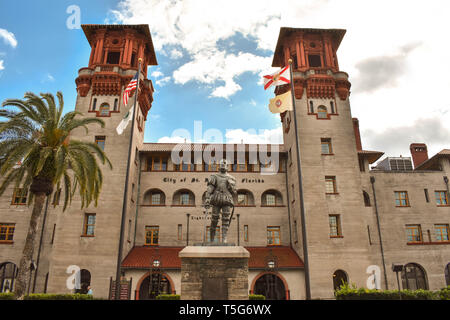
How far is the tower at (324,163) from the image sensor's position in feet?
90.8

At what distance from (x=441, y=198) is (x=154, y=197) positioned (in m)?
30.3

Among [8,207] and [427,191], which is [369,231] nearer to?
[427,191]

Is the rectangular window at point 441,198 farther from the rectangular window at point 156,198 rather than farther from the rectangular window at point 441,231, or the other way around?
the rectangular window at point 156,198

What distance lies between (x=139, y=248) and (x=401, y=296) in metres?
22.1

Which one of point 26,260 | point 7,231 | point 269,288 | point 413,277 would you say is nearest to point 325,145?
point 269,288

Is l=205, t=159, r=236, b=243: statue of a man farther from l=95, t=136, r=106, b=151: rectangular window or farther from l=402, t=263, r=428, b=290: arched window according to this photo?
l=402, t=263, r=428, b=290: arched window

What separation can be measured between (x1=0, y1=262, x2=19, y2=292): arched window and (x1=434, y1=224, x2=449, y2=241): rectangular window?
41018mm

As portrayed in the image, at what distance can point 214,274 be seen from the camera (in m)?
11.9

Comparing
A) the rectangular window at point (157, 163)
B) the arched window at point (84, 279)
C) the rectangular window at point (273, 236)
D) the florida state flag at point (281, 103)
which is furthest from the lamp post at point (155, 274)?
the florida state flag at point (281, 103)

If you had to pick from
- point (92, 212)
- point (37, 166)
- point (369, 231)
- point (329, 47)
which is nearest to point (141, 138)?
point (92, 212)

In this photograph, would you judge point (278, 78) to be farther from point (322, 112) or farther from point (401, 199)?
point (401, 199)

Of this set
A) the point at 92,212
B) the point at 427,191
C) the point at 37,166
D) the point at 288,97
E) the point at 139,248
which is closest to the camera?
the point at 37,166

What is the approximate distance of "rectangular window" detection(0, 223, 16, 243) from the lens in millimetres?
30391

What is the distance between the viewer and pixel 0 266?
29.8 metres
